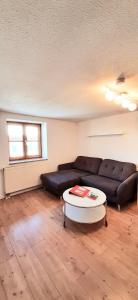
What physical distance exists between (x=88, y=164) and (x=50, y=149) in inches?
48.6

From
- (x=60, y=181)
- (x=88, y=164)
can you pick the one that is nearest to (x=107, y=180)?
(x=88, y=164)

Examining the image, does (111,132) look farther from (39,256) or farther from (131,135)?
(39,256)

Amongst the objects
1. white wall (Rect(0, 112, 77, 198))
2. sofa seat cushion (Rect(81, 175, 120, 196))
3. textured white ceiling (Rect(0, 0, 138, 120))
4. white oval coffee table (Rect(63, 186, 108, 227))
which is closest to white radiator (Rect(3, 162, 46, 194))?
white wall (Rect(0, 112, 77, 198))

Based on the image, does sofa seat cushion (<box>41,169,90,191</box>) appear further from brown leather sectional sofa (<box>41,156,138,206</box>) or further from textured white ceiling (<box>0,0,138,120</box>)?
textured white ceiling (<box>0,0,138,120</box>)

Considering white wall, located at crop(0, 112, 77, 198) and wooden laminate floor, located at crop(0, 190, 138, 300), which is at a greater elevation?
white wall, located at crop(0, 112, 77, 198)

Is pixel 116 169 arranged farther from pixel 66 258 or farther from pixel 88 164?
pixel 66 258

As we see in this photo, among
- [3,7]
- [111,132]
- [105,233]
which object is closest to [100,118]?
[111,132]

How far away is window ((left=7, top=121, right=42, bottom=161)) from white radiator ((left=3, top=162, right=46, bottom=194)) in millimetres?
371

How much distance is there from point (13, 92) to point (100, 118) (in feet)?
8.82

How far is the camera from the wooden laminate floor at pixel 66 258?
4.06ft

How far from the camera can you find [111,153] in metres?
3.68

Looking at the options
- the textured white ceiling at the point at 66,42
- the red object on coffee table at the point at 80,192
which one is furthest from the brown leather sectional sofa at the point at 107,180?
the textured white ceiling at the point at 66,42

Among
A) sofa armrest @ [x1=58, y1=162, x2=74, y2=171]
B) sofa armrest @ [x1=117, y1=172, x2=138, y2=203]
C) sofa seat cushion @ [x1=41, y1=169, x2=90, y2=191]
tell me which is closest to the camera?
sofa armrest @ [x1=117, y1=172, x2=138, y2=203]

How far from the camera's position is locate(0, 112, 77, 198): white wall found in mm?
3084
